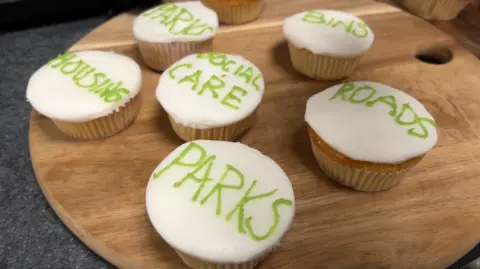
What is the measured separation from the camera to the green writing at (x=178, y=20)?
1.81 metres

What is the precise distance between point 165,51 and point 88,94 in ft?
1.36

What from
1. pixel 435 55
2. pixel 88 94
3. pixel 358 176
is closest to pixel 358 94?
pixel 358 176

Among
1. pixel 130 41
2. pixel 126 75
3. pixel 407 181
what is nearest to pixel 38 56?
pixel 130 41

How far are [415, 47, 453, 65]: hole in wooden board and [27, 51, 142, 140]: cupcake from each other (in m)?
1.37

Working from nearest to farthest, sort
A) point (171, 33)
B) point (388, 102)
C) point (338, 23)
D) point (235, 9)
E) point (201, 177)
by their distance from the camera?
point (201, 177)
point (388, 102)
point (171, 33)
point (338, 23)
point (235, 9)

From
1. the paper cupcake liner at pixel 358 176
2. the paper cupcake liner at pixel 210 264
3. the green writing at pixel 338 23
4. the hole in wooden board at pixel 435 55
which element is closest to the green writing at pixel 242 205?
the paper cupcake liner at pixel 210 264

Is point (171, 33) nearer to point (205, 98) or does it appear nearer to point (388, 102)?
point (205, 98)

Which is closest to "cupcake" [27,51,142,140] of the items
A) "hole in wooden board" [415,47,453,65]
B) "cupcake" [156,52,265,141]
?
"cupcake" [156,52,265,141]

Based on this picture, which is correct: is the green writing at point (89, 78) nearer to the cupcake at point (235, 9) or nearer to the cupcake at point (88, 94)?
the cupcake at point (88, 94)

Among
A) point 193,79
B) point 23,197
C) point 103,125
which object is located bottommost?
point 23,197

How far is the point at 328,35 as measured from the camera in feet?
6.04

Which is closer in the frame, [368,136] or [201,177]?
[201,177]

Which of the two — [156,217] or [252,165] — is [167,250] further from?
[252,165]

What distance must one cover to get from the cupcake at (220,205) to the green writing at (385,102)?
0.44 meters
